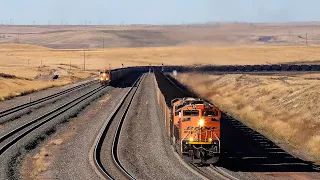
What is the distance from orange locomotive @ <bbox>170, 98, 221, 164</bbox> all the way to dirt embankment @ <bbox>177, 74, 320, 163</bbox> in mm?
5866

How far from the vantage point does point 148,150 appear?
98.6 feet

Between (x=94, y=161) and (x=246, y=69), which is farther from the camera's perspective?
(x=246, y=69)

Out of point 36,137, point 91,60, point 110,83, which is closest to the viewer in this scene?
point 36,137

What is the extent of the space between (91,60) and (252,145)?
16335 centimetres

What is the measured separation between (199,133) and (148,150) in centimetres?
508

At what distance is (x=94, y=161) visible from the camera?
2664 centimetres

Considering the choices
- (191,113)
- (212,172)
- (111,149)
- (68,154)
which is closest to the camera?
(212,172)

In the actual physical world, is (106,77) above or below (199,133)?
below

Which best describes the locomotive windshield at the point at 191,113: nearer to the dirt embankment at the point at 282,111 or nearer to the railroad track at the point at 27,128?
the dirt embankment at the point at 282,111

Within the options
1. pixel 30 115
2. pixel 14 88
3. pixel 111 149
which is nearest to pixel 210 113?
pixel 111 149

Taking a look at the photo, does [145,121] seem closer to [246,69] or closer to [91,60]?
[246,69]

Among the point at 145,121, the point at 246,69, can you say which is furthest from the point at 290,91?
the point at 246,69

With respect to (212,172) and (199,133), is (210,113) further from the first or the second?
(212,172)

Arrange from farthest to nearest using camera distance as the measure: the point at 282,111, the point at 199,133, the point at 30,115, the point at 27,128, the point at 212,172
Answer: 1. the point at 30,115
2. the point at 282,111
3. the point at 27,128
4. the point at 199,133
5. the point at 212,172
